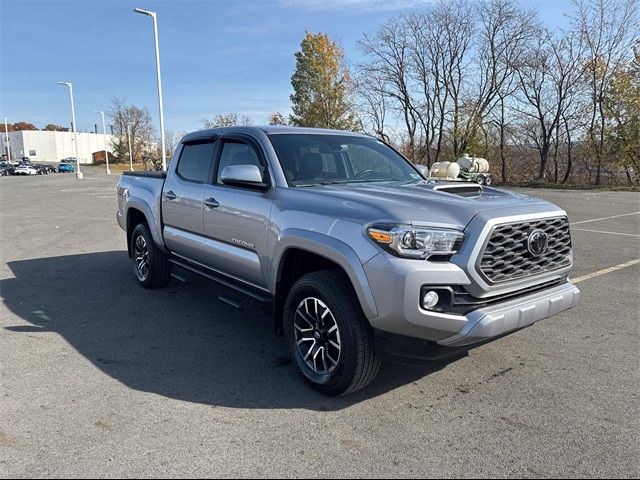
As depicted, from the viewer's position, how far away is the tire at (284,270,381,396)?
10.3 ft

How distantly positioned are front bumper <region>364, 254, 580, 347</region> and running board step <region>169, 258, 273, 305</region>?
132cm

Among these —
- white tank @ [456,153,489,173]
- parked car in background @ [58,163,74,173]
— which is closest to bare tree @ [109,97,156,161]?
parked car in background @ [58,163,74,173]

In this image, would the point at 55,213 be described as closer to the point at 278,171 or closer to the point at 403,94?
the point at 278,171

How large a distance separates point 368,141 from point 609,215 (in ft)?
38.1

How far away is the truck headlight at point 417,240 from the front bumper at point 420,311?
0.19 ft

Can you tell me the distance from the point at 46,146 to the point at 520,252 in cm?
12805

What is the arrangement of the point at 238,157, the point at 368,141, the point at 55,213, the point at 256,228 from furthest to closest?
the point at 55,213
the point at 368,141
the point at 238,157
the point at 256,228

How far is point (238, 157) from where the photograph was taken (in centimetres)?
454

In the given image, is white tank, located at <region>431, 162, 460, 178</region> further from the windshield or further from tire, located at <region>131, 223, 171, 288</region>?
the windshield

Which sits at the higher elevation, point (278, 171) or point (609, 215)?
point (278, 171)

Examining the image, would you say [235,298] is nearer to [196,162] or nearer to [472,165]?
[196,162]

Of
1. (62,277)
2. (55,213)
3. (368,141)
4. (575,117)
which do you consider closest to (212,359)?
(368,141)

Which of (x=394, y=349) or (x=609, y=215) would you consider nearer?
(x=394, y=349)

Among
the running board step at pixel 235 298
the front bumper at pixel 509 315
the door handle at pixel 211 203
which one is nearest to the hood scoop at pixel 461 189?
the front bumper at pixel 509 315
